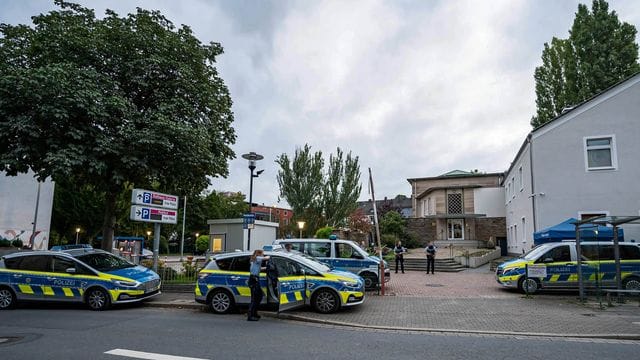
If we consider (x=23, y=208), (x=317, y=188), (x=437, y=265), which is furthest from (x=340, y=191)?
(x=23, y=208)

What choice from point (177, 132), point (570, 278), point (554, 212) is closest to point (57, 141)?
point (177, 132)

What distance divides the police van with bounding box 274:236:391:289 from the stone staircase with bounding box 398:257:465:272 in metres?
9.70

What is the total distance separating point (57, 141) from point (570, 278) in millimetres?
17756

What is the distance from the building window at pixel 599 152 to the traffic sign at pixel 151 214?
1942 cm

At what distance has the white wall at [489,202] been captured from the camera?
Result: 38.3 m

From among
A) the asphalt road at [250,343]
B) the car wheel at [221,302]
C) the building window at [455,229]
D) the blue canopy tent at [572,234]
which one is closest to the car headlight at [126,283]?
the asphalt road at [250,343]

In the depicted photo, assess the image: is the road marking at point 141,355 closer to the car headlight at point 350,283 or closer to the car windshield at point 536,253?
the car headlight at point 350,283

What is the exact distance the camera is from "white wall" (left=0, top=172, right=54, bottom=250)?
1038 inches

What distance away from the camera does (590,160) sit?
64.4ft

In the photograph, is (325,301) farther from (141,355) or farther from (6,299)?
(6,299)

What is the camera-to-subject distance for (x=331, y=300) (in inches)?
400

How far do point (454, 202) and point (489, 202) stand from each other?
3.41 m

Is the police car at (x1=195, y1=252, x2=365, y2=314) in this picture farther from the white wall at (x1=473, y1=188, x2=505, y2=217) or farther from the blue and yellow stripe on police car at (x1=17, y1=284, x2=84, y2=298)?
the white wall at (x1=473, y1=188, x2=505, y2=217)

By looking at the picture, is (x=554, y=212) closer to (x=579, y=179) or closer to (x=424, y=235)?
(x=579, y=179)
